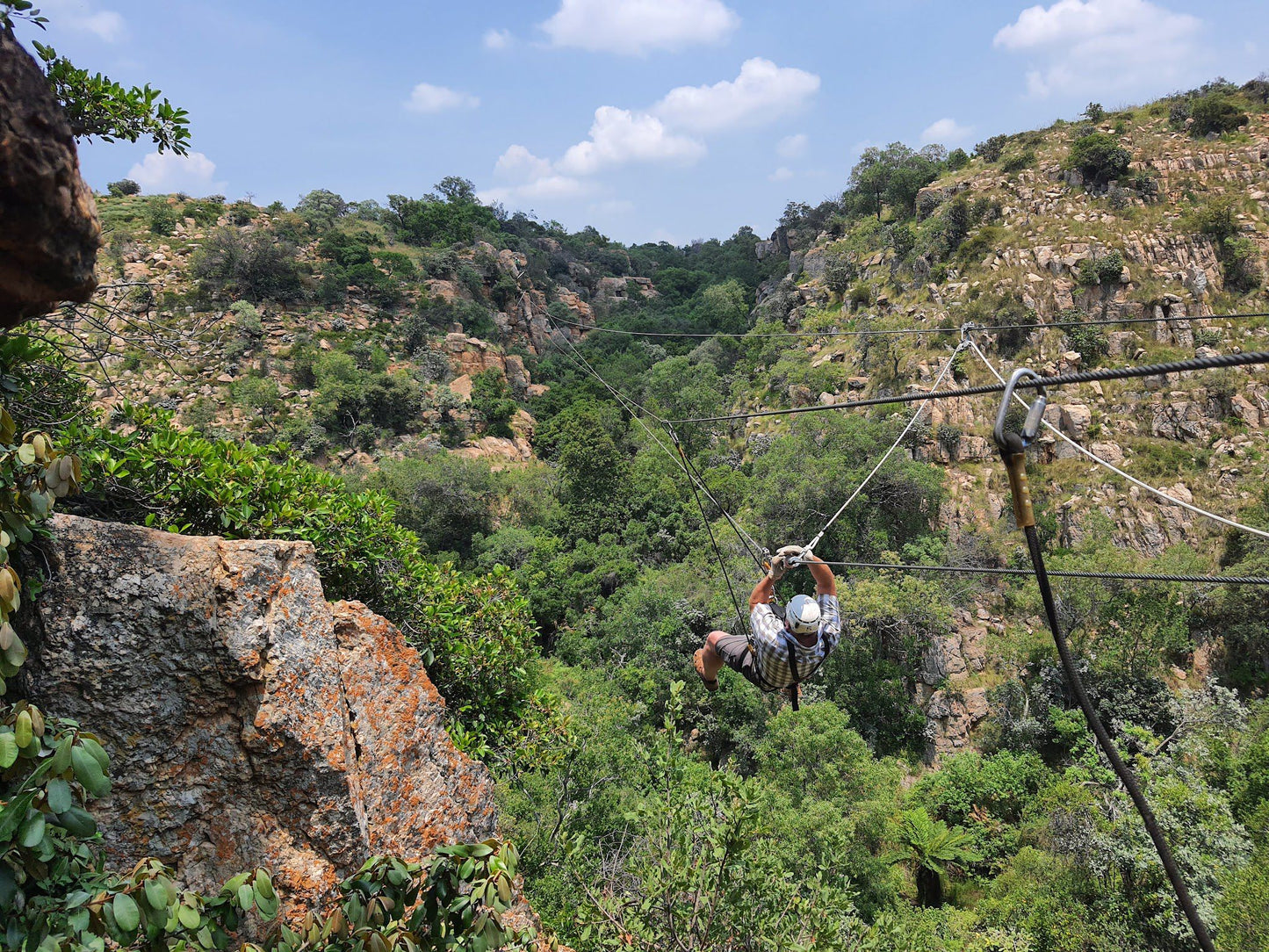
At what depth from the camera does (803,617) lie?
412 cm

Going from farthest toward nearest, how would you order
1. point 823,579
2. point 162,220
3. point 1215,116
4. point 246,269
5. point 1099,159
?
point 162,220 → point 246,269 → point 1099,159 → point 1215,116 → point 823,579

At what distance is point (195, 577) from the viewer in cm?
371

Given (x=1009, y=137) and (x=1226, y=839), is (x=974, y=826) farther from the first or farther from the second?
(x=1009, y=137)

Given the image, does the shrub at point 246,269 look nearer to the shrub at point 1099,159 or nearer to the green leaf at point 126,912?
the green leaf at point 126,912

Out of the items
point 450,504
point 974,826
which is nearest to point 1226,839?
point 974,826

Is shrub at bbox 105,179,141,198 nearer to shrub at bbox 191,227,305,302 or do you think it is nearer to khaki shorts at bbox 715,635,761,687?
shrub at bbox 191,227,305,302

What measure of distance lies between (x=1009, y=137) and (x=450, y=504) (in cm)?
3514

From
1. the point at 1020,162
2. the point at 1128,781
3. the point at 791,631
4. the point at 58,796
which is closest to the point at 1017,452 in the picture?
the point at 1128,781

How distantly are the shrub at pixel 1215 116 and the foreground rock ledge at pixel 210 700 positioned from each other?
1469 inches

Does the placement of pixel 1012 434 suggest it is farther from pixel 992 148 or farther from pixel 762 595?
pixel 992 148

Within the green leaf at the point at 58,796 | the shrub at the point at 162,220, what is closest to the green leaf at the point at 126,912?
the green leaf at the point at 58,796

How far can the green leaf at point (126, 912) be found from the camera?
164cm

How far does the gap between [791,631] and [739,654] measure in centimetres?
90

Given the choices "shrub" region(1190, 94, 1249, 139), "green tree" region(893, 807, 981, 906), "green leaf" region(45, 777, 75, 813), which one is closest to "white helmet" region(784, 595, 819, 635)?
"green leaf" region(45, 777, 75, 813)
